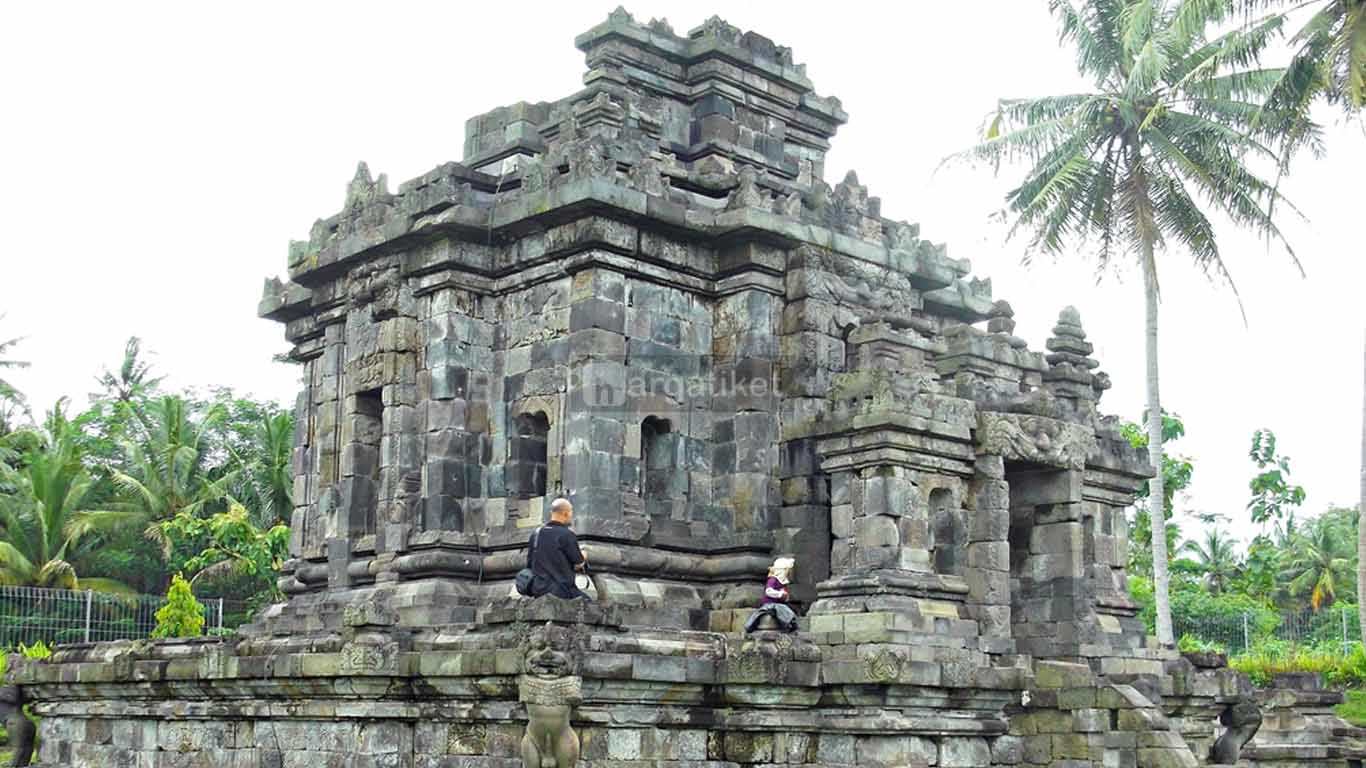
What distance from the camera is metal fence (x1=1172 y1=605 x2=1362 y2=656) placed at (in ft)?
129

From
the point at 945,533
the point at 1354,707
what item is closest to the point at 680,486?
the point at 945,533

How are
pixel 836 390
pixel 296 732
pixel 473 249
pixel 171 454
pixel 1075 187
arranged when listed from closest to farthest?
pixel 296 732
pixel 836 390
pixel 473 249
pixel 1075 187
pixel 171 454

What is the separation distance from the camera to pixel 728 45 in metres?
17.3

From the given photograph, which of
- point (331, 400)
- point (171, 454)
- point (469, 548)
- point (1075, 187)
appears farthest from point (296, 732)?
point (171, 454)

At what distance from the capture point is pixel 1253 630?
40.7 metres

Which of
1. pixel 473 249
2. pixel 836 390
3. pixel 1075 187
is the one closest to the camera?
pixel 836 390

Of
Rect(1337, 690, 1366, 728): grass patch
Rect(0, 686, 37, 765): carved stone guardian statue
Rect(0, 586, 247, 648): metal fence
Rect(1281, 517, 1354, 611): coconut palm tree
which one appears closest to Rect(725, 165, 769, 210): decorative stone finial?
Rect(0, 686, 37, 765): carved stone guardian statue

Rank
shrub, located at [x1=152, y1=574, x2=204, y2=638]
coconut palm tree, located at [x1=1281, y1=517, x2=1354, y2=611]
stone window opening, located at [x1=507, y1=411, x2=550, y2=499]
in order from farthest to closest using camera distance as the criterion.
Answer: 1. coconut palm tree, located at [x1=1281, y1=517, x2=1354, y2=611]
2. shrub, located at [x1=152, y1=574, x2=204, y2=638]
3. stone window opening, located at [x1=507, y1=411, x2=550, y2=499]

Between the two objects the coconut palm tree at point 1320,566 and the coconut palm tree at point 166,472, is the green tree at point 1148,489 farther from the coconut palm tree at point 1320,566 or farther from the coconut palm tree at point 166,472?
the coconut palm tree at point 166,472

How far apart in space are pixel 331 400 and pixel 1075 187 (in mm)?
16679

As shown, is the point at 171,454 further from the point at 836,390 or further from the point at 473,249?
the point at 836,390

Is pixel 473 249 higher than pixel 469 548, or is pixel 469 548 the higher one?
pixel 473 249

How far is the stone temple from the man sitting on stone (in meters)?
0.53

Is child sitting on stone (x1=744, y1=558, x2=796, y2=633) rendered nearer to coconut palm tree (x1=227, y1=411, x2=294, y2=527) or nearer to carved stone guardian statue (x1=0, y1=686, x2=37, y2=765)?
carved stone guardian statue (x1=0, y1=686, x2=37, y2=765)
